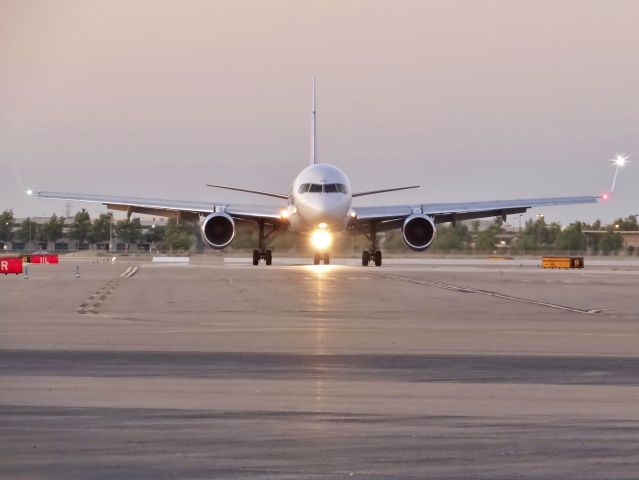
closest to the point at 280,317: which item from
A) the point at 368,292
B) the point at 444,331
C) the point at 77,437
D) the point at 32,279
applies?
the point at 444,331

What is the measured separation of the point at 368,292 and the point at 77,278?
44.9 feet

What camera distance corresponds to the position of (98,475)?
820 centimetres

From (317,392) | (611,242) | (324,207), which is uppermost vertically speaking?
(611,242)

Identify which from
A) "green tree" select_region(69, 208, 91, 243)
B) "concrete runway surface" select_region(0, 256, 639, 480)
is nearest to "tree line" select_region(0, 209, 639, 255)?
"green tree" select_region(69, 208, 91, 243)

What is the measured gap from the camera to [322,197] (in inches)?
2073

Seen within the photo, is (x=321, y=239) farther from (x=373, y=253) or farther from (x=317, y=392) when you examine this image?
(x=317, y=392)

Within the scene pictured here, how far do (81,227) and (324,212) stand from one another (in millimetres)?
93650

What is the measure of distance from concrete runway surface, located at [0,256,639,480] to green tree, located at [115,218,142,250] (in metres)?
118

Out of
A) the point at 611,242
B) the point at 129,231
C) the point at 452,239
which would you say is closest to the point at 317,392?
the point at 452,239

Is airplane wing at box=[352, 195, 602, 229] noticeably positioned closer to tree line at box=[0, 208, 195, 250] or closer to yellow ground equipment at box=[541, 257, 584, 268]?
yellow ground equipment at box=[541, 257, 584, 268]

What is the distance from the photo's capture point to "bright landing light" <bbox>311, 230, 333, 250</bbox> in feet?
186

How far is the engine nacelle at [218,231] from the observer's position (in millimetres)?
55625

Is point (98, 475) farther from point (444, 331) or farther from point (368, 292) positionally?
point (368, 292)

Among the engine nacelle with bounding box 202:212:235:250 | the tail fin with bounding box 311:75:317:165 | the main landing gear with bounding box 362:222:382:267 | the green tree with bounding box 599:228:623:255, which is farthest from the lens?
the green tree with bounding box 599:228:623:255
